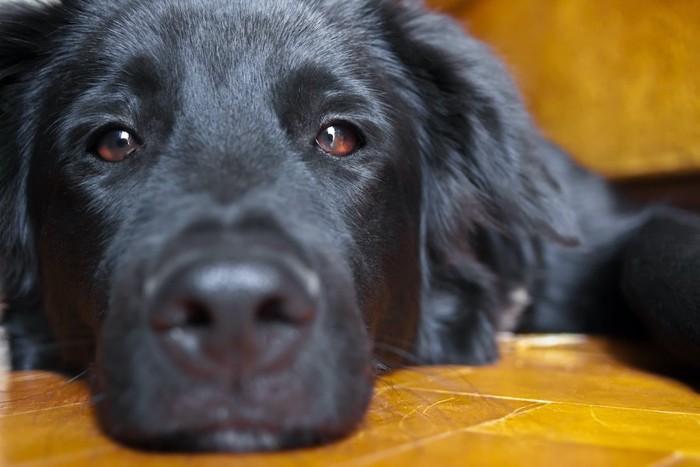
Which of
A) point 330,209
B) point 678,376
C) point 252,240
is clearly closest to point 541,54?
point 678,376

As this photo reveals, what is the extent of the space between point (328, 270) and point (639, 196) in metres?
1.91

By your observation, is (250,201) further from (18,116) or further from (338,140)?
(18,116)

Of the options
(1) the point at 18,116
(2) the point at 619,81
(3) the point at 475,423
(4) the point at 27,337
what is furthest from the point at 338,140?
(2) the point at 619,81

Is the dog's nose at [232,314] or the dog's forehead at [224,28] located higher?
the dog's forehead at [224,28]

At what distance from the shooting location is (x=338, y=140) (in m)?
1.43

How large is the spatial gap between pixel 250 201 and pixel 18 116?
0.85 meters

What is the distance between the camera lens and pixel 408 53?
1.75 m

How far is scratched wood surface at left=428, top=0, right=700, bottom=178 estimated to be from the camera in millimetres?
2400

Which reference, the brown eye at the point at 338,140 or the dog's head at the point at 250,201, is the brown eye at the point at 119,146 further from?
the brown eye at the point at 338,140

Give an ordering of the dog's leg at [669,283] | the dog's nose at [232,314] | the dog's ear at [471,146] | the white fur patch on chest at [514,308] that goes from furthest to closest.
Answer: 1. the white fur patch on chest at [514,308]
2. the dog's ear at [471,146]
3. the dog's leg at [669,283]
4. the dog's nose at [232,314]

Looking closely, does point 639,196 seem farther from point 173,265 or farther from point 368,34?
point 173,265

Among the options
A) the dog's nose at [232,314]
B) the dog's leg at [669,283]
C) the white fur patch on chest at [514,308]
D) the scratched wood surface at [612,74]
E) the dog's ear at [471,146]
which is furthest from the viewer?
the scratched wood surface at [612,74]

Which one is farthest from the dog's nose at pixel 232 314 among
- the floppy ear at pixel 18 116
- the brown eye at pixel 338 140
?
the floppy ear at pixel 18 116

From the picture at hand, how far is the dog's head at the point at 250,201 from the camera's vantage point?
927mm
